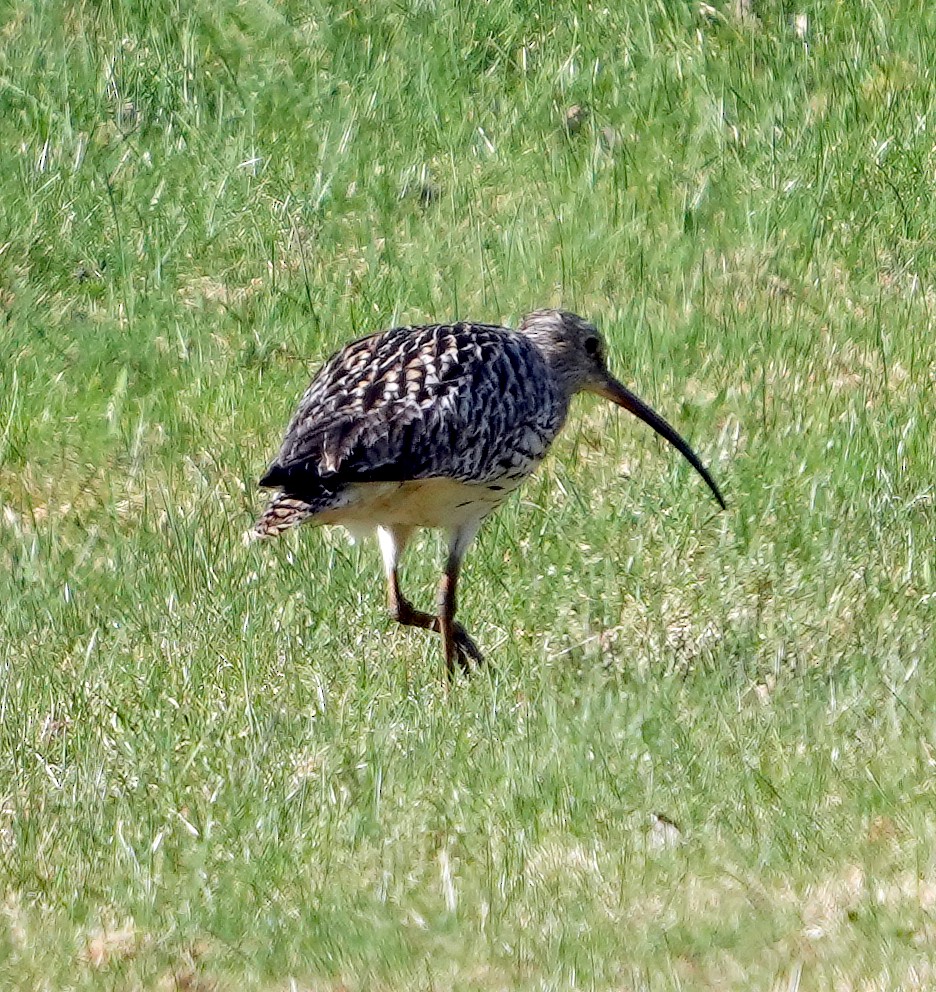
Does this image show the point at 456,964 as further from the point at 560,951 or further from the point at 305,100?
the point at 305,100

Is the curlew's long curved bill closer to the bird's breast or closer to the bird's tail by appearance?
the bird's breast

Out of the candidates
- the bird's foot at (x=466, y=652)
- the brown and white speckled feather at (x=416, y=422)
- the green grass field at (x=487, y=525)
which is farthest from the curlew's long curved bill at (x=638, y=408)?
the bird's foot at (x=466, y=652)

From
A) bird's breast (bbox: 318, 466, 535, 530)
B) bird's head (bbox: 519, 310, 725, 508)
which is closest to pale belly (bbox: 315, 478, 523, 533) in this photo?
bird's breast (bbox: 318, 466, 535, 530)

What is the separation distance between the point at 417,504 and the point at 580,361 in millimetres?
1253

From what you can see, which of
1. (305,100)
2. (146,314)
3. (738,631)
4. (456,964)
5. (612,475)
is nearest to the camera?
(456,964)

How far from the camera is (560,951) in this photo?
484cm

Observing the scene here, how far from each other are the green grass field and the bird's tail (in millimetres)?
499

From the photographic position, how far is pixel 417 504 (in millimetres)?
7164

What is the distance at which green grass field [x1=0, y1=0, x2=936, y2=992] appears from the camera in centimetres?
517

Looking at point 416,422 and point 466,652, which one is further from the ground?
point 416,422

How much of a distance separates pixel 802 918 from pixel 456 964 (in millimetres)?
812

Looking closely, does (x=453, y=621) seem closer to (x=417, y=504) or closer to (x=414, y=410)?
(x=417, y=504)

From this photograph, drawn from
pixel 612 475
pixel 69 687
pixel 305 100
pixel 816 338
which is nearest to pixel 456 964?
pixel 69 687

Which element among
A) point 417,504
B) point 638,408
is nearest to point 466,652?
point 417,504
